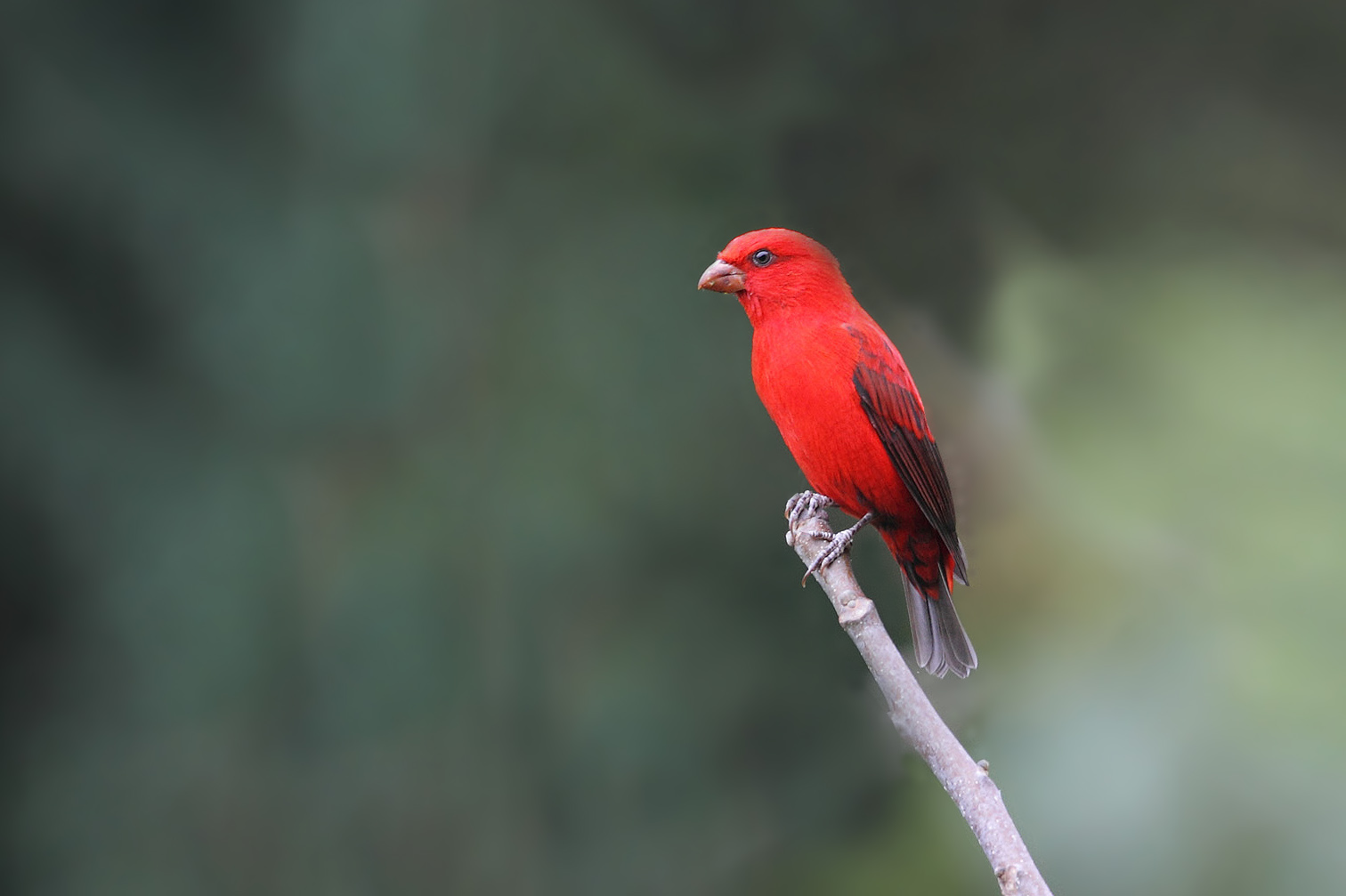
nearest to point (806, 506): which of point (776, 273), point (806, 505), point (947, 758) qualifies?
point (806, 505)

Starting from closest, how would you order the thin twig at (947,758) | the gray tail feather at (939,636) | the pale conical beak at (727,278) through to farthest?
the thin twig at (947,758)
the gray tail feather at (939,636)
the pale conical beak at (727,278)

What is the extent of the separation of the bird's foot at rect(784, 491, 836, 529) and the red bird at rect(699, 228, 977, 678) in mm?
39

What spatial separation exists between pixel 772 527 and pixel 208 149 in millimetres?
1430

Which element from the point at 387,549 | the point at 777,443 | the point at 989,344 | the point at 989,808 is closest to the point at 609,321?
the point at 777,443

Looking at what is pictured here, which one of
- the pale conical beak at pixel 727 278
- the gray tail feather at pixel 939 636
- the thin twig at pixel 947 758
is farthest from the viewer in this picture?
the pale conical beak at pixel 727 278

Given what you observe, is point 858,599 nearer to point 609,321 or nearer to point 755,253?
point 755,253

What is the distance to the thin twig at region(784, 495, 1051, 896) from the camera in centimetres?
94

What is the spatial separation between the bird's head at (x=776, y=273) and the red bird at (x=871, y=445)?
3cm

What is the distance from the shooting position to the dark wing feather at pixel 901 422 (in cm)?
120

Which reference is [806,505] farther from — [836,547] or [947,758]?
[947,758]

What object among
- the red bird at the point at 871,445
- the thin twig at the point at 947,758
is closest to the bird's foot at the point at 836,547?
the red bird at the point at 871,445

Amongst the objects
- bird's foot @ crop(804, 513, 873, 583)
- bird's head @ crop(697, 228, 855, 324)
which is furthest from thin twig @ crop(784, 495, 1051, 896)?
bird's head @ crop(697, 228, 855, 324)

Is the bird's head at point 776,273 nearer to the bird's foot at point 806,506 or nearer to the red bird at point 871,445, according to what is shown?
the red bird at point 871,445

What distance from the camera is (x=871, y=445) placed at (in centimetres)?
121
